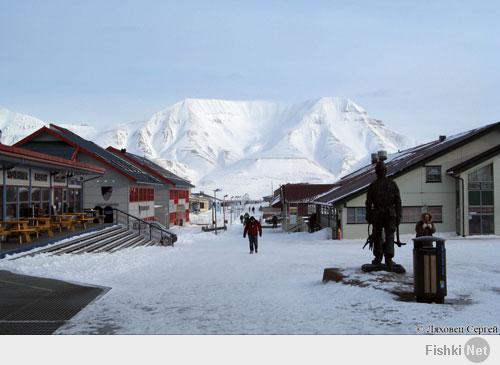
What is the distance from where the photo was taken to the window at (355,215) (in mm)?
34656

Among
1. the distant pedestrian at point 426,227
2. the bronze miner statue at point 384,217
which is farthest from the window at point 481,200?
the bronze miner statue at point 384,217

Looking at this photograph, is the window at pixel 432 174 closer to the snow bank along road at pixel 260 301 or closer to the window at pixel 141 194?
the snow bank along road at pixel 260 301

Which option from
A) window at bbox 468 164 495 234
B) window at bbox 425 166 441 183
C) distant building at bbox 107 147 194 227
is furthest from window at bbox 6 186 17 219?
distant building at bbox 107 147 194 227

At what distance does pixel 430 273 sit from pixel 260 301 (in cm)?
306

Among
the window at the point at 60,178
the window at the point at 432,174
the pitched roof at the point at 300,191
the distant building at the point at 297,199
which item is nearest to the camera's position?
the window at the point at 60,178

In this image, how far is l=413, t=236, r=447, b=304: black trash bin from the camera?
30.0 ft

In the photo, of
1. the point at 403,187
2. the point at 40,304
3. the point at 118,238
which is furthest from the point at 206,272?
the point at 403,187

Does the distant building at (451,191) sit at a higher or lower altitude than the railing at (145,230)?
higher

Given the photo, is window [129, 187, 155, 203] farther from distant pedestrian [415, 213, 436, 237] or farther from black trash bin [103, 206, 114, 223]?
distant pedestrian [415, 213, 436, 237]

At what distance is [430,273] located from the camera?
924 cm

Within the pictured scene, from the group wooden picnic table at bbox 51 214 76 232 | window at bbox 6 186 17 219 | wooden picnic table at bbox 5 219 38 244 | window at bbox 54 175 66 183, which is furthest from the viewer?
window at bbox 54 175 66 183

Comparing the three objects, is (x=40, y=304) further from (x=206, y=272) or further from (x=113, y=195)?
(x=113, y=195)

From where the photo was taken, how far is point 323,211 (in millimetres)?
43156

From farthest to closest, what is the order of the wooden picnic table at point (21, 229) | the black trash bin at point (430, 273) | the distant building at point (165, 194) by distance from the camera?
the distant building at point (165, 194)
the wooden picnic table at point (21, 229)
the black trash bin at point (430, 273)
